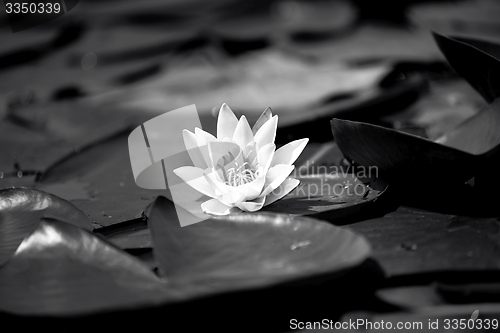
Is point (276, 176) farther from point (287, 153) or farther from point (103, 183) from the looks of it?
point (103, 183)

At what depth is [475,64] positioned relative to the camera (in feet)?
3.86

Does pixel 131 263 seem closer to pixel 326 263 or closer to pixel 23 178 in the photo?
pixel 326 263

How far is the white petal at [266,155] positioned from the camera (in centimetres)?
106

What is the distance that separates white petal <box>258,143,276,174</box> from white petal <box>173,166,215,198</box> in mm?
126

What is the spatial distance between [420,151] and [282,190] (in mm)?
306

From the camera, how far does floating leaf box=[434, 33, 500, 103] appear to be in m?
1.13

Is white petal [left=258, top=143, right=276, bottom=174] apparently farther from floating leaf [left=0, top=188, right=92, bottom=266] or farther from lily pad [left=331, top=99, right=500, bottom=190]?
floating leaf [left=0, top=188, right=92, bottom=266]

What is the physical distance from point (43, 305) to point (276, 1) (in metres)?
2.97

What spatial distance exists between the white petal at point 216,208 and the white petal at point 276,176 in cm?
8

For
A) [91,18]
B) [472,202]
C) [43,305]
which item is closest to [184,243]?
[43,305]

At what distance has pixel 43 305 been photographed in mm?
747

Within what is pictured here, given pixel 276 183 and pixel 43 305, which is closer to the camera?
pixel 43 305

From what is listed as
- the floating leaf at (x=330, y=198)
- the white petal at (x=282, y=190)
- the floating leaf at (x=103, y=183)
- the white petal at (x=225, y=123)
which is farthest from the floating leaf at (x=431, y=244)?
the floating leaf at (x=103, y=183)

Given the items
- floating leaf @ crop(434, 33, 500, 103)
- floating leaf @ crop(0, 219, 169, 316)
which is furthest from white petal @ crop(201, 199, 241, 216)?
floating leaf @ crop(434, 33, 500, 103)
